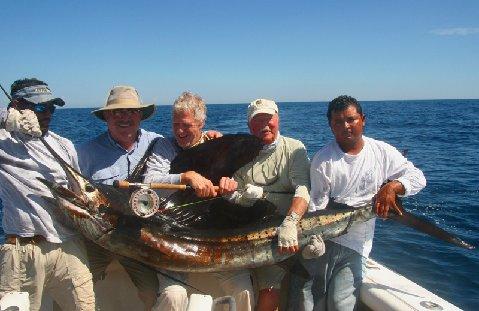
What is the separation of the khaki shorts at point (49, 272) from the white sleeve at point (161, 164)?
641mm

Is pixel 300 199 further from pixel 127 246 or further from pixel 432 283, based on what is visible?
pixel 432 283

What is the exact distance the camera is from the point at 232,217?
10.4 feet

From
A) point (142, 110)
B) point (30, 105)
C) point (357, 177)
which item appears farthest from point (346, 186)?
point (30, 105)

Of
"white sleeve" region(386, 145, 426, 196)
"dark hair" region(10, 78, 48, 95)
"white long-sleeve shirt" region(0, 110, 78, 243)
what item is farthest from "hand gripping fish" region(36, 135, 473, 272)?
"dark hair" region(10, 78, 48, 95)

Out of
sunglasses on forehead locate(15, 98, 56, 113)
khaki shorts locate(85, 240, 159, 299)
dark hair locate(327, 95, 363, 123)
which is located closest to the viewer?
sunglasses on forehead locate(15, 98, 56, 113)

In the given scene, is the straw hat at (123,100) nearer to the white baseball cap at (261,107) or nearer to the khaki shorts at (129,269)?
the white baseball cap at (261,107)

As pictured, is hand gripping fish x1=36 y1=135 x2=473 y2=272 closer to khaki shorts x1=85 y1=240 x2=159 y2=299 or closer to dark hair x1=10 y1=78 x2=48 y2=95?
Result: khaki shorts x1=85 y1=240 x2=159 y2=299

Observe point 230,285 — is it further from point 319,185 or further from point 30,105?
point 30,105

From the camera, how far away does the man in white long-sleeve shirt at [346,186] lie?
2838mm

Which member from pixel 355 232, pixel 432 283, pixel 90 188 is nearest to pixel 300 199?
pixel 355 232

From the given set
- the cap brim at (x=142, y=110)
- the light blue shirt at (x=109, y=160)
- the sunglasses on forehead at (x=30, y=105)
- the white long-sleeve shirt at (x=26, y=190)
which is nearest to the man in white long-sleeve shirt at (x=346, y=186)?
the light blue shirt at (x=109, y=160)

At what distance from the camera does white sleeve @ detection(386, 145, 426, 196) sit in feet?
9.28

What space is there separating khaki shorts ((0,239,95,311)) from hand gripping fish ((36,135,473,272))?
17cm

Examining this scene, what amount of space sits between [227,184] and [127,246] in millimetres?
760
